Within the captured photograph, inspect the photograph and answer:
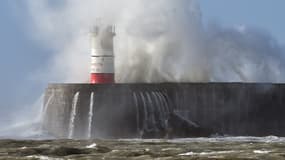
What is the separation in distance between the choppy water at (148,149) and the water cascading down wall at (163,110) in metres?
2.24

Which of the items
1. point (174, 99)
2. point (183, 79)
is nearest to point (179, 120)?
point (174, 99)

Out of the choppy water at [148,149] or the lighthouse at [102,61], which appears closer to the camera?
the choppy water at [148,149]

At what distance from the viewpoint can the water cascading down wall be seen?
7731 centimetres

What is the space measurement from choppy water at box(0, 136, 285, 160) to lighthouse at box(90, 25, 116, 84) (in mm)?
9584

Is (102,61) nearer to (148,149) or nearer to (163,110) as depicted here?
(163,110)

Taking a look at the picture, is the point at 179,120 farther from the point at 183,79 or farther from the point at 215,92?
the point at 183,79

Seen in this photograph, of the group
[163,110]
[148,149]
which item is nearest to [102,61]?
[163,110]

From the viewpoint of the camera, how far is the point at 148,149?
66.7 meters

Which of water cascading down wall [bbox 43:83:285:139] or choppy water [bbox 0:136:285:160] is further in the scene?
water cascading down wall [bbox 43:83:285:139]

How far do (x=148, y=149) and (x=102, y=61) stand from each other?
18508 mm

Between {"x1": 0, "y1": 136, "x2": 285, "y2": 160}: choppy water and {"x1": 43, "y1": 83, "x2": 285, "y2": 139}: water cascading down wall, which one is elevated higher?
{"x1": 43, "y1": 83, "x2": 285, "y2": 139}: water cascading down wall

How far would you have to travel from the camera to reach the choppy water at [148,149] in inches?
2413

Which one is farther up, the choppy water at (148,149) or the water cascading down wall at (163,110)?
the water cascading down wall at (163,110)

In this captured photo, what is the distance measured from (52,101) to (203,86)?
11507mm
